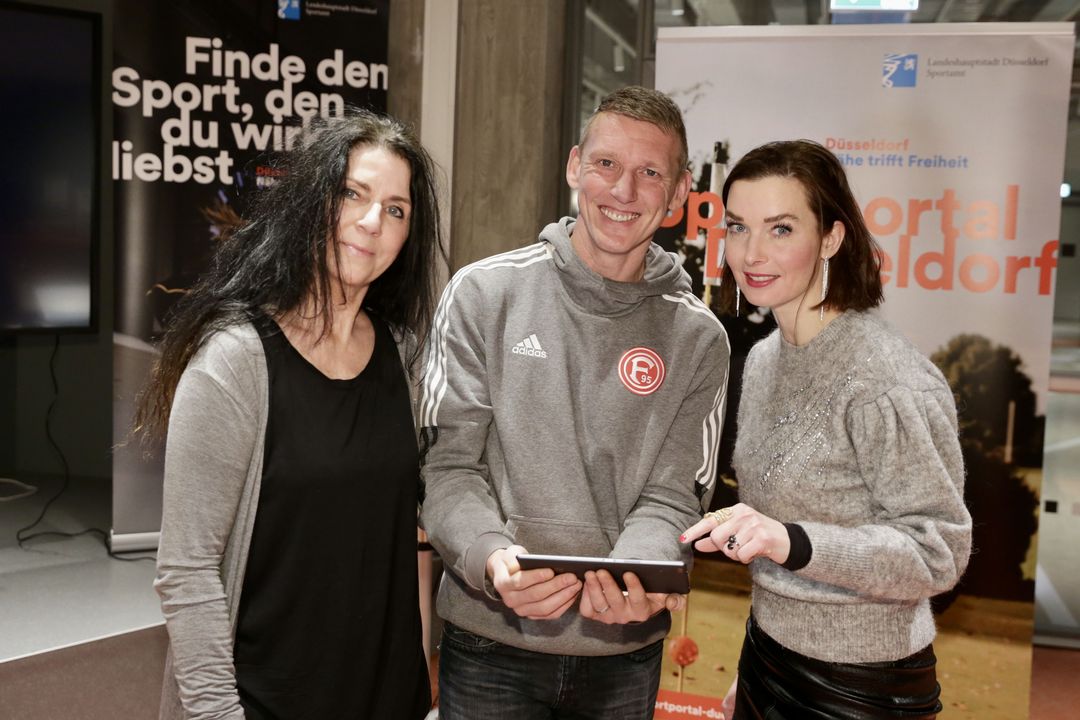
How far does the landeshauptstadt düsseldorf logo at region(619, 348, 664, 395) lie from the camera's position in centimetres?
179

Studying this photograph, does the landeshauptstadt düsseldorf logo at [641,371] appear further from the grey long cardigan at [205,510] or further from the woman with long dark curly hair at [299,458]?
the grey long cardigan at [205,510]

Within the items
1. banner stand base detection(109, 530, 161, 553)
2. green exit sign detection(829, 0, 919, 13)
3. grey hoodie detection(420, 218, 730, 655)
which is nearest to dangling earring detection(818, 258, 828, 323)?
grey hoodie detection(420, 218, 730, 655)

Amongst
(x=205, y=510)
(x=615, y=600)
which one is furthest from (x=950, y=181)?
(x=205, y=510)

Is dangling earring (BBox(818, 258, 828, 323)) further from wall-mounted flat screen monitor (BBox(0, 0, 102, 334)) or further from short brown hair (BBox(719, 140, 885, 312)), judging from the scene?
wall-mounted flat screen monitor (BBox(0, 0, 102, 334))

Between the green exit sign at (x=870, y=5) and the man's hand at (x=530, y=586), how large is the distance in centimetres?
292

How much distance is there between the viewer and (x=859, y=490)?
1636 mm

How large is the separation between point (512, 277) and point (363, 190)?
35cm

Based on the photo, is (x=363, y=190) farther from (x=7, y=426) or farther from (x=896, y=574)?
(x=7, y=426)

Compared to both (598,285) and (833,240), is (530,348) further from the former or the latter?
(833,240)

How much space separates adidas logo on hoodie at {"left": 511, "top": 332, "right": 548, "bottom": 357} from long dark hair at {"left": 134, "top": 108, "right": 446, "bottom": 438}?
198 mm

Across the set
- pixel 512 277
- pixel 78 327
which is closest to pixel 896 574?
pixel 512 277

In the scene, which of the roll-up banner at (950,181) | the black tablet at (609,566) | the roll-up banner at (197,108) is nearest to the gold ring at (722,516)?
the black tablet at (609,566)

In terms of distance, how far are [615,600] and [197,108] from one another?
138 inches

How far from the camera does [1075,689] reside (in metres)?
4.12
